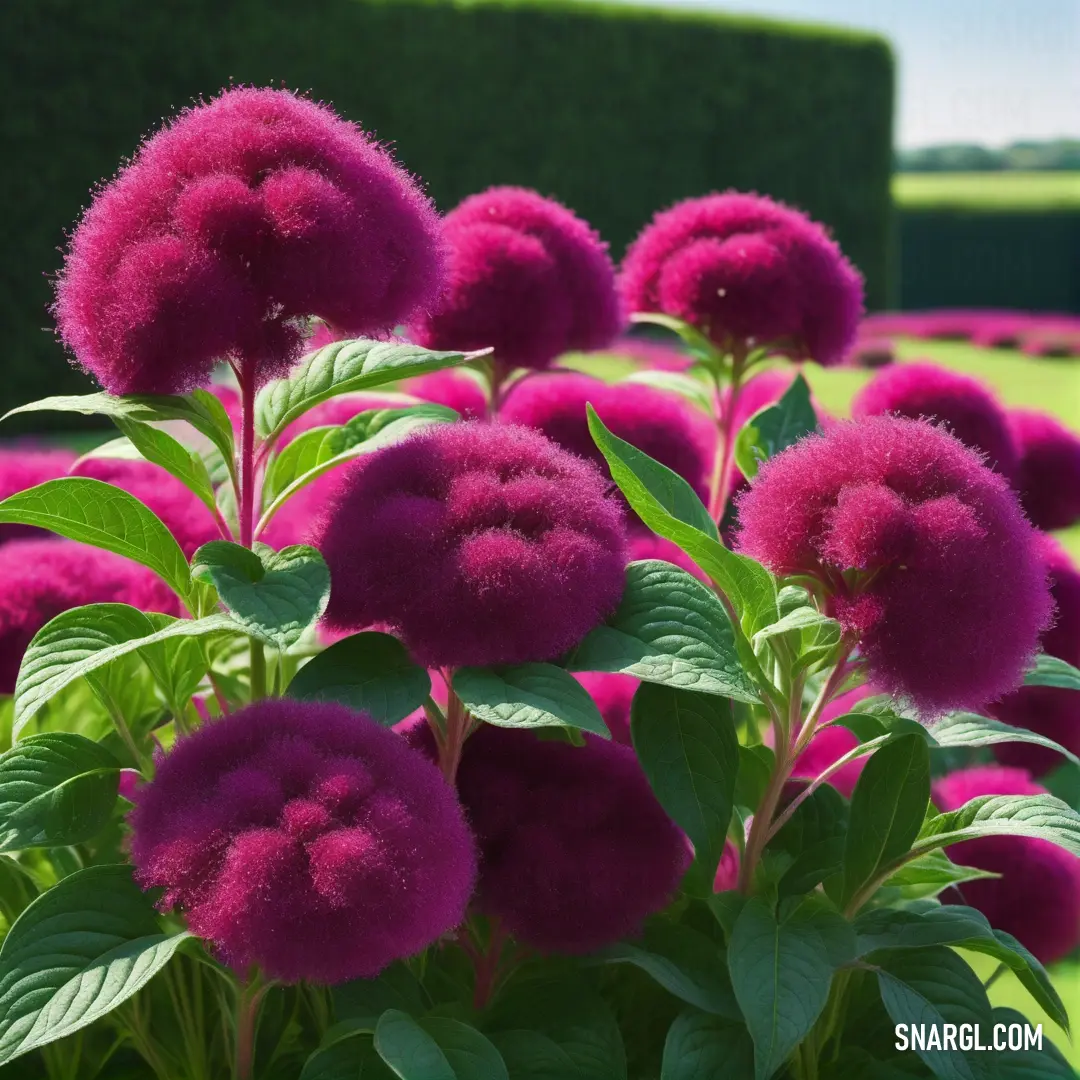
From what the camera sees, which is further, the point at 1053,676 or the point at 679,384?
the point at 679,384

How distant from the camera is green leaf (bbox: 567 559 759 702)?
0.64 metres

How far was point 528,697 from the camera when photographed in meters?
0.62

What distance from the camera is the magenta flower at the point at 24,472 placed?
100cm

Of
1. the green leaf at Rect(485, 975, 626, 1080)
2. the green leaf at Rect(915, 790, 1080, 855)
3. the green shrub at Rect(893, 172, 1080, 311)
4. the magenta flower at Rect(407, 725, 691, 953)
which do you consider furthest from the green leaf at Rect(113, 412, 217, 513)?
the green shrub at Rect(893, 172, 1080, 311)

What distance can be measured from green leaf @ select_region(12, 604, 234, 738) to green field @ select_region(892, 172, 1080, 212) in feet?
44.0

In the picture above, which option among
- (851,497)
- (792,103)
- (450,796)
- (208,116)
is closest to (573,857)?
(450,796)

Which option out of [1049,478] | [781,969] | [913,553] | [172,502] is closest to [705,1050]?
[781,969]

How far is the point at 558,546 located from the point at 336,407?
404mm

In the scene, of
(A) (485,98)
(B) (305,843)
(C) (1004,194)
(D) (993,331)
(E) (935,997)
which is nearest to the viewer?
(B) (305,843)

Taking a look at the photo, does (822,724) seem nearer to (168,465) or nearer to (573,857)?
(573,857)

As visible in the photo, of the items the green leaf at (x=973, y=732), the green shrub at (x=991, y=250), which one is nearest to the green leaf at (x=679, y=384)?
the green leaf at (x=973, y=732)

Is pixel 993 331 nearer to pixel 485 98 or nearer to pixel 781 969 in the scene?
pixel 485 98

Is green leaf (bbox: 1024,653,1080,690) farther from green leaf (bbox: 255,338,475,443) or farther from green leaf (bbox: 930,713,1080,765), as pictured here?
green leaf (bbox: 255,338,475,443)

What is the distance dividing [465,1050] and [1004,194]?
1936cm
